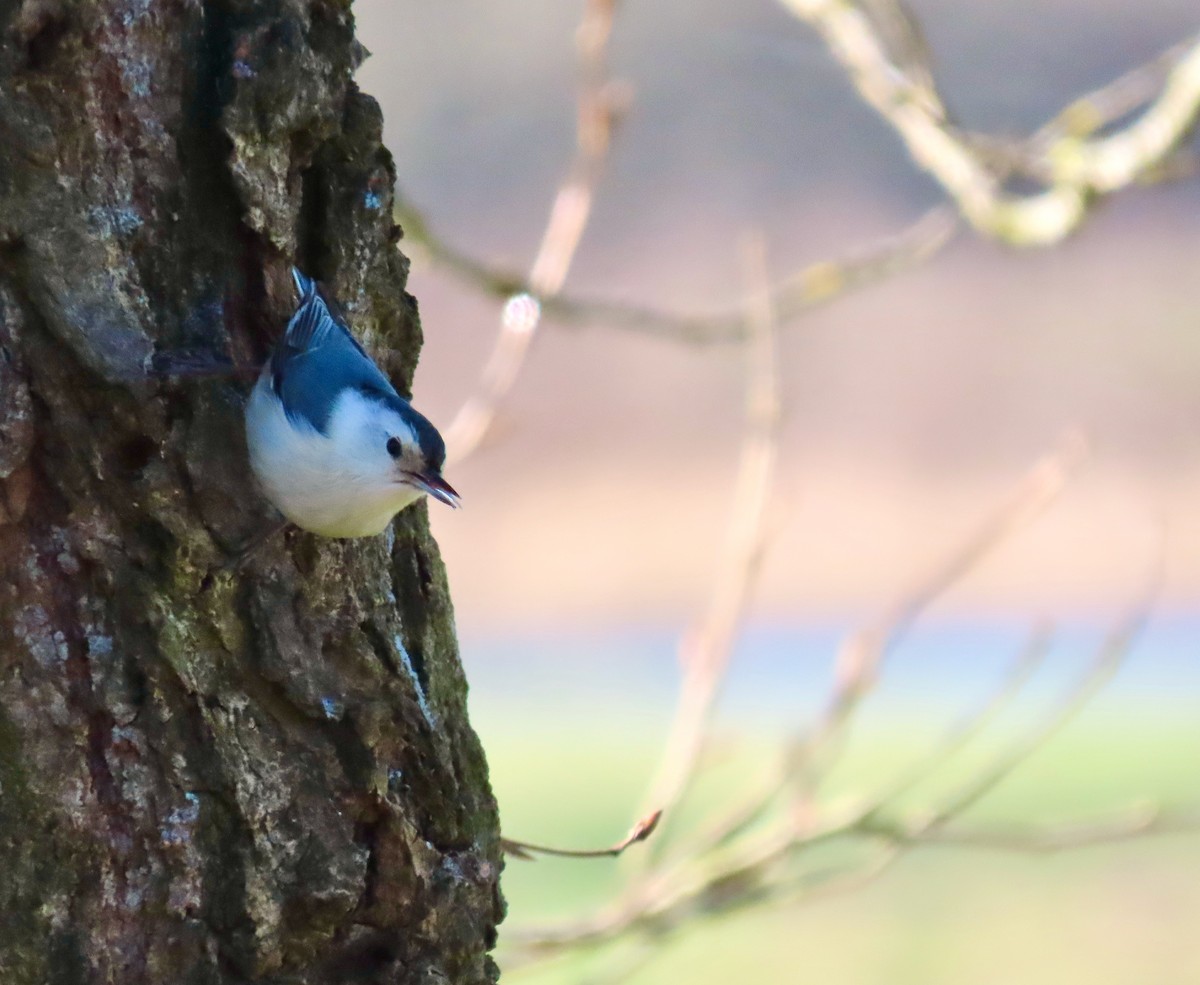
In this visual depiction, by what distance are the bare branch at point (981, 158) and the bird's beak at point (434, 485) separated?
1079 mm

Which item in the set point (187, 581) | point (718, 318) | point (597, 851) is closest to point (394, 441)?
point (187, 581)

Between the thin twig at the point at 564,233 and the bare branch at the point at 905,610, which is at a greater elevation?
the thin twig at the point at 564,233

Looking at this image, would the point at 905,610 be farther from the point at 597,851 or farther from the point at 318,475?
the point at 318,475

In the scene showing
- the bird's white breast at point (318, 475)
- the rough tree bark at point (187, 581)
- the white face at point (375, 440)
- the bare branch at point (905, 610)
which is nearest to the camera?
the rough tree bark at point (187, 581)

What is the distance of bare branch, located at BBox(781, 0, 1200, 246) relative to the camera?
8.43 ft

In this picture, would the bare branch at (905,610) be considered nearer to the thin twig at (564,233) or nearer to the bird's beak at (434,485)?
the thin twig at (564,233)

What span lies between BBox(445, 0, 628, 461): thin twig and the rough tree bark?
83 centimetres

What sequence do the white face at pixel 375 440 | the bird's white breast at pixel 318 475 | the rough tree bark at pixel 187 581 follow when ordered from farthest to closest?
1. the white face at pixel 375 440
2. the bird's white breast at pixel 318 475
3. the rough tree bark at pixel 187 581

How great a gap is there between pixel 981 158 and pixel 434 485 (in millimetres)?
1311

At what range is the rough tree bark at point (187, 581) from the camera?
1512 millimetres

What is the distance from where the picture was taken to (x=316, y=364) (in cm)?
182

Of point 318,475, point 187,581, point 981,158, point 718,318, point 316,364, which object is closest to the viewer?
point 187,581

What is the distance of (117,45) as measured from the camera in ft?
5.17

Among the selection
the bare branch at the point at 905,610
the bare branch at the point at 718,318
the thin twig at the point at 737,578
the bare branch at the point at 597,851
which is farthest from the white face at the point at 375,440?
the bare branch at the point at 905,610
